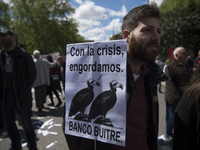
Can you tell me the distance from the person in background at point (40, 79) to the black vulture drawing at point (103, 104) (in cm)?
443

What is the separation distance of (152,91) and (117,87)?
557 mm

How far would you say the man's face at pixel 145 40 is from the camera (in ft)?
4.24

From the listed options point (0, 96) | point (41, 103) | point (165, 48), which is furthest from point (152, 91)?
point (165, 48)

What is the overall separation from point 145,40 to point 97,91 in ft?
1.88

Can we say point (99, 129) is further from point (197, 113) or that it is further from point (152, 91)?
point (197, 113)

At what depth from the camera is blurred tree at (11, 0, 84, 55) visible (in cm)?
2645

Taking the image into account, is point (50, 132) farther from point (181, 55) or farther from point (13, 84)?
point (181, 55)

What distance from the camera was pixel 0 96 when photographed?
268 cm

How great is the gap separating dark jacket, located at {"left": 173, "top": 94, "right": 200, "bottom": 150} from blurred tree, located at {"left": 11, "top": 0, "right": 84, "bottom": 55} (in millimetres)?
27818

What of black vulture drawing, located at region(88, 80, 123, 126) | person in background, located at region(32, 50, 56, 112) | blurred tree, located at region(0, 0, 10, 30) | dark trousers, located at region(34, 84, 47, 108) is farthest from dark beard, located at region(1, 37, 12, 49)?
blurred tree, located at region(0, 0, 10, 30)

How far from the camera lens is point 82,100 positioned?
1.23 metres

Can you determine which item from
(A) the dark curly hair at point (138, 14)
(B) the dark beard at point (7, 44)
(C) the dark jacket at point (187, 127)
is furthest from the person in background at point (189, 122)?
(B) the dark beard at point (7, 44)

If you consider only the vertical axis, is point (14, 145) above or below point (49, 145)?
above

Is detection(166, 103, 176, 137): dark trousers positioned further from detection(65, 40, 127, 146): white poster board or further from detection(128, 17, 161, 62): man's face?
detection(65, 40, 127, 146): white poster board
